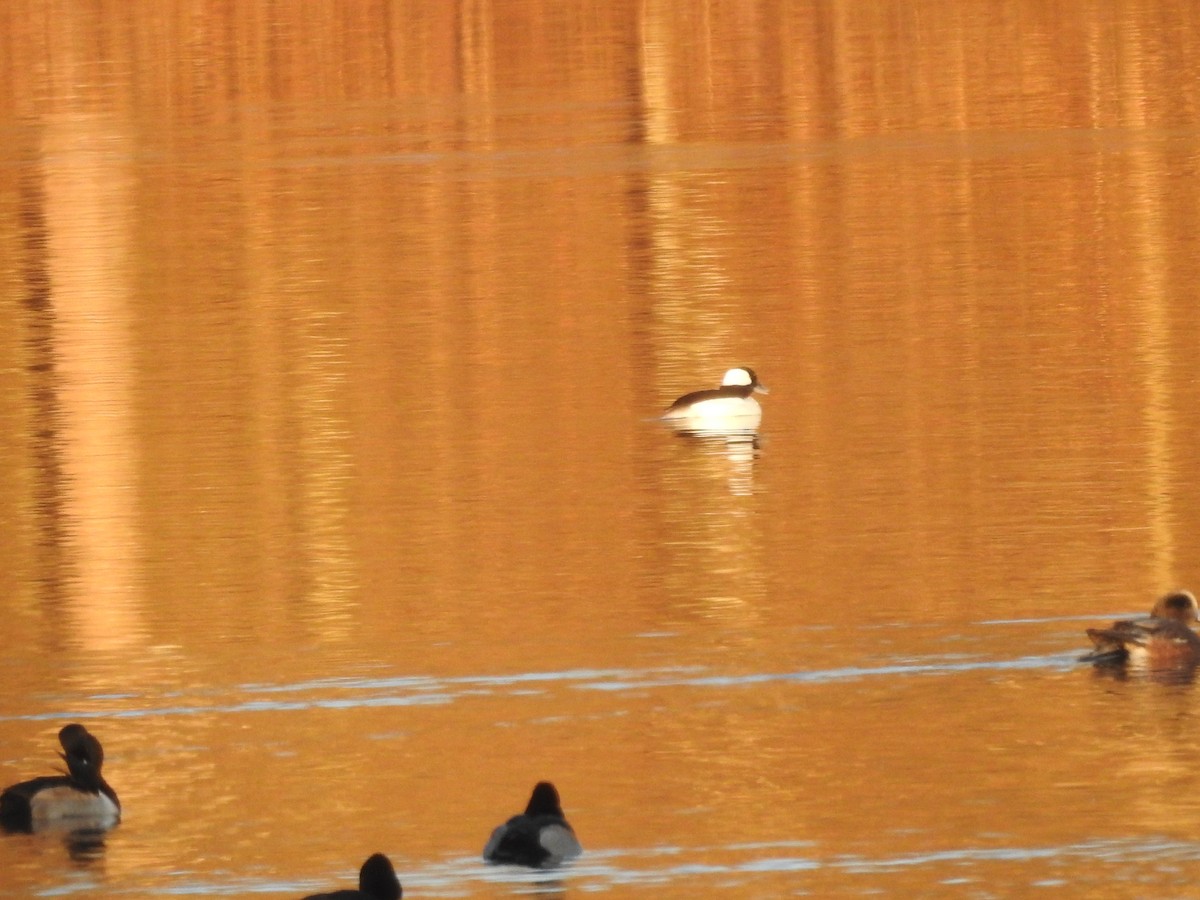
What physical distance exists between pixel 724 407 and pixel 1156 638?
A: 276 inches

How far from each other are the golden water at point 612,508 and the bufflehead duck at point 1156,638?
0.13 m

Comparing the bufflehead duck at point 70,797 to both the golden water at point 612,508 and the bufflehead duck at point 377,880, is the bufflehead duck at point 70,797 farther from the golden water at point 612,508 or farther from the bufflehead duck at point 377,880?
the bufflehead duck at point 377,880

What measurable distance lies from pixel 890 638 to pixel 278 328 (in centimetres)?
1244

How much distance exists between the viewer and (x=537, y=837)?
10.8m

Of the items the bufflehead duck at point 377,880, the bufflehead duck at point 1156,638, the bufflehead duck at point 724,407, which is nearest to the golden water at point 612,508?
the bufflehead duck at point 1156,638

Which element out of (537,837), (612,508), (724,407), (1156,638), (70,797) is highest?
(724,407)

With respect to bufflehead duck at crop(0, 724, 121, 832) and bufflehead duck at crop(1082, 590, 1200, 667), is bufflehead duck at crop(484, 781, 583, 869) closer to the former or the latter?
bufflehead duck at crop(0, 724, 121, 832)

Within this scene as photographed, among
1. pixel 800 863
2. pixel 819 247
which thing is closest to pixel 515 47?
pixel 819 247

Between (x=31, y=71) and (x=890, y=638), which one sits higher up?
(x=31, y=71)

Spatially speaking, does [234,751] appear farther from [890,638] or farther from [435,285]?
[435,285]

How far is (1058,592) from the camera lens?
14.7 m

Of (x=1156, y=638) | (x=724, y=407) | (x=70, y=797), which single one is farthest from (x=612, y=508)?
(x=70, y=797)

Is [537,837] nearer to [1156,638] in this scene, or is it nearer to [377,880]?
[377,880]

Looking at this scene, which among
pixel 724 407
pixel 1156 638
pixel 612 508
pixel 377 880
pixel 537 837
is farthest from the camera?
pixel 724 407
